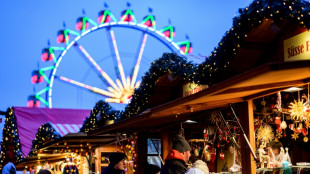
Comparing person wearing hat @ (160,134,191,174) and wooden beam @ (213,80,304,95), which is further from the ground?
wooden beam @ (213,80,304,95)

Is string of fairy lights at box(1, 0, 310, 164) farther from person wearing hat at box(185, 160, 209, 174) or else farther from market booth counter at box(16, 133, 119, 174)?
person wearing hat at box(185, 160, 209, 174)

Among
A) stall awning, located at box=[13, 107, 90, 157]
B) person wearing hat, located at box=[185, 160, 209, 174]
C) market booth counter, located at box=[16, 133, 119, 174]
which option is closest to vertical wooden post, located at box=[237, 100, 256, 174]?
person wearing hat, located at box=[185, 160, 209, 174]

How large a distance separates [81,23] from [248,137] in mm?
22506

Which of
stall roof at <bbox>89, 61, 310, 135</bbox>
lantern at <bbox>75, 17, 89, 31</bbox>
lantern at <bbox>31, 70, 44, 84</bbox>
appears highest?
lantern at <bbox>75, 17, 89, 31</bbox>

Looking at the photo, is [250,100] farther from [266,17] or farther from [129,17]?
[129,17]

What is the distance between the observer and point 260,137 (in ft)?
29.0

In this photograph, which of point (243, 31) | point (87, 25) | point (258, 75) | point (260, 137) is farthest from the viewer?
point (87, 25)

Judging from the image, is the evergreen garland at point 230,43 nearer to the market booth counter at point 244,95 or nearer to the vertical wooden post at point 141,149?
the market booth counter at point 244,95

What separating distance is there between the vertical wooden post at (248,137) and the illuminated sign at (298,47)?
2.68ft

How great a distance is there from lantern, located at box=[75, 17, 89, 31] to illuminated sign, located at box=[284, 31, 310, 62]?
22468 millimetres

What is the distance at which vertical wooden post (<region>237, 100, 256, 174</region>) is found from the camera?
21.1ft

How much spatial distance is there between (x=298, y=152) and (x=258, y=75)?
680cm

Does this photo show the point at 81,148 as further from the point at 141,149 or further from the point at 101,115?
the point at 141,149

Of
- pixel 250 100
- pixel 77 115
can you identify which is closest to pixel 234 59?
pixel 250 100
